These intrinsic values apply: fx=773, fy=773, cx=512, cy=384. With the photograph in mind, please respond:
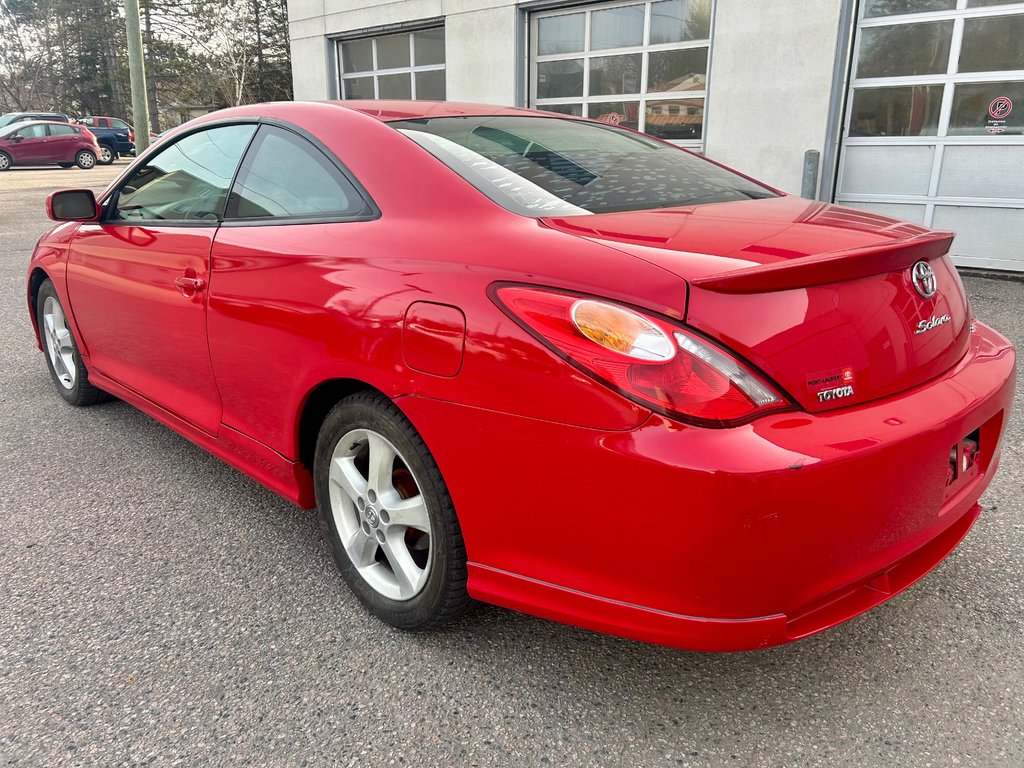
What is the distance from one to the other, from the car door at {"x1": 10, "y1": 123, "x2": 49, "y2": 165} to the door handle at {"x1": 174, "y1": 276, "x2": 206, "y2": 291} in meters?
26.2

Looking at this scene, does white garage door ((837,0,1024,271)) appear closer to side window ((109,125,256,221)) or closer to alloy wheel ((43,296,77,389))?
side window ((109,125,256,221))

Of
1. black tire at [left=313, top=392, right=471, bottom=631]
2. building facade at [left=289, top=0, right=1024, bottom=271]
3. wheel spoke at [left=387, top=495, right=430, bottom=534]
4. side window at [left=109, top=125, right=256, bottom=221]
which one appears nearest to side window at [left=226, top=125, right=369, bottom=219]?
side window at [left=109, top=125, right=256, bottom=221]

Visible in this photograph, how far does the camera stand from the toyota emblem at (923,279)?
1.83 meters

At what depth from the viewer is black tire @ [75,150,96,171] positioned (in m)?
25.2

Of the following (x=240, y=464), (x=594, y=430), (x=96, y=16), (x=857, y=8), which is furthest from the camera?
(x=96, y=16)

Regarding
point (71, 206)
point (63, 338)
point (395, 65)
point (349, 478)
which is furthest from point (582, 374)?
point (395, 65)

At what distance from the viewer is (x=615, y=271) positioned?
5.26ft

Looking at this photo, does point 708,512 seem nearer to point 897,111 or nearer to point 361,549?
point 361,549

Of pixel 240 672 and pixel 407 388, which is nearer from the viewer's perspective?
pixel 407 388

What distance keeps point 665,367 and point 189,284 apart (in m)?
1.86

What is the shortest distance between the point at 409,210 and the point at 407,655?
47.6 inches

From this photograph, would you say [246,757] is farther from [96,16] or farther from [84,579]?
[96,16]

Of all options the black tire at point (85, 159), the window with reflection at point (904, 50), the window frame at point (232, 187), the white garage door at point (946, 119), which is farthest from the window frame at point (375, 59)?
the black tire at point (85, 159)

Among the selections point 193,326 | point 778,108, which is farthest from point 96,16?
point 193,326
